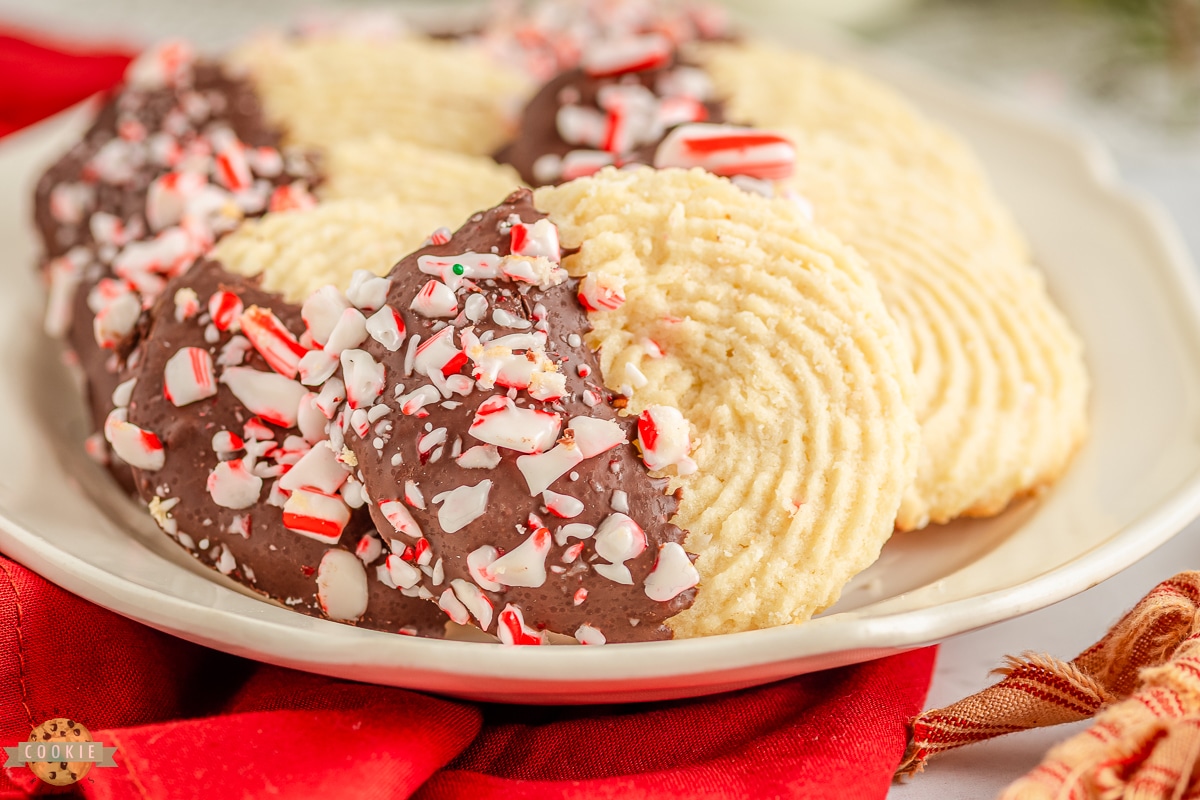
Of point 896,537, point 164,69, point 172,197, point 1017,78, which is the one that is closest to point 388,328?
point 172,197

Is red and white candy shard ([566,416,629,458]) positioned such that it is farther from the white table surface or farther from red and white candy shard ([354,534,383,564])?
the white table surface

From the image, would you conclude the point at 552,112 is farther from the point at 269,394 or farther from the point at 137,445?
the point at 137,445

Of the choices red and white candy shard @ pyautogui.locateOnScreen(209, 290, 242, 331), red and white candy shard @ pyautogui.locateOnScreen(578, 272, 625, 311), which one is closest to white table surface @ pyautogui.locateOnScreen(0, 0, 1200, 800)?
red and white candy shard @ pyautogui.locateOnScreen(578, 272, 625, 311)

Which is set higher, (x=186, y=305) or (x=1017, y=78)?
(x=186, y=305)

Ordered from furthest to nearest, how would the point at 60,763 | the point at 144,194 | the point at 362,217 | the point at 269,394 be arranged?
the point at 144,194 < the point at 362,217 < the point at 269,394 < the point at 60,763

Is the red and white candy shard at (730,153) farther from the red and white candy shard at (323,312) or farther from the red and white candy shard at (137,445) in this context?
the red and white candy shard at (137,445)

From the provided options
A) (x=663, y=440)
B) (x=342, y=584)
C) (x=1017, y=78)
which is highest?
(x=663, y=440)

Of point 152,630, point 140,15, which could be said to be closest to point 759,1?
point 140,15
